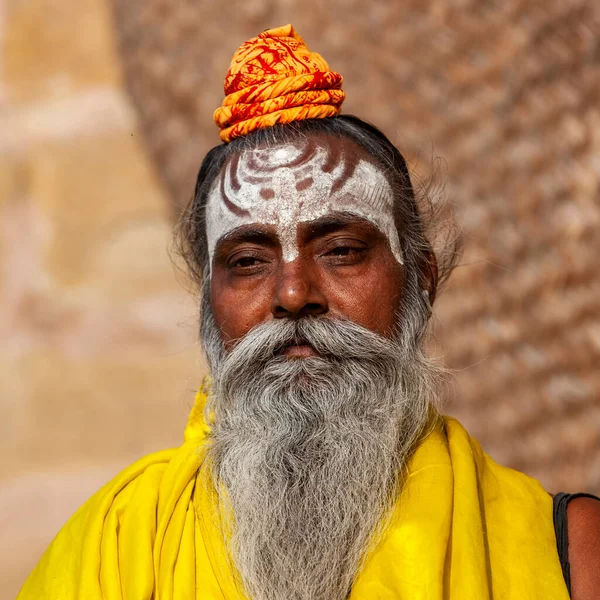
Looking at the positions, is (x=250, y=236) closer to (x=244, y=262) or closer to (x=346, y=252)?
(x=244, y=262)

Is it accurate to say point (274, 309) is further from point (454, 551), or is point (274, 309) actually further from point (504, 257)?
point (504, 257)

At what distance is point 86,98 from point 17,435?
181 cm

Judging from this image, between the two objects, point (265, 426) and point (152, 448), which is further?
point (152, 448)

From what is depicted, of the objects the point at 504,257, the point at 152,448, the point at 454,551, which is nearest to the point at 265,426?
the point at 454,551

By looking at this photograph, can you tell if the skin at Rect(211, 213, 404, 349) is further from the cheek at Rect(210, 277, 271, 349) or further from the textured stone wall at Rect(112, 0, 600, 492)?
the textured stone wall at Rect(112, 0, 600, 492)

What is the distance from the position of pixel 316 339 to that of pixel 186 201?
2.59m

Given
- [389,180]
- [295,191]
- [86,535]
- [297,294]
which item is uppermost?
[389,180]

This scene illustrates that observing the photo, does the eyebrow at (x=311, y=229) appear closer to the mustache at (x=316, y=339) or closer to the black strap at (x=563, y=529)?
the mustache at (x=316, y=339)

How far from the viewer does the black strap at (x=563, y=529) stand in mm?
2100

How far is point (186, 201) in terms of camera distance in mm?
4695

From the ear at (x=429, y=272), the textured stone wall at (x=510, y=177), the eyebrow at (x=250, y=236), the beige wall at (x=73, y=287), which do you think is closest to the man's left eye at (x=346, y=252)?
the eyebrow at (x=250, y=236)

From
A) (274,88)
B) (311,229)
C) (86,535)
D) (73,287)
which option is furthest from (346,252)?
(73,287)

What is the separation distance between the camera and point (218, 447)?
240cm

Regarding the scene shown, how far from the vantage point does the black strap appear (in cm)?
210
